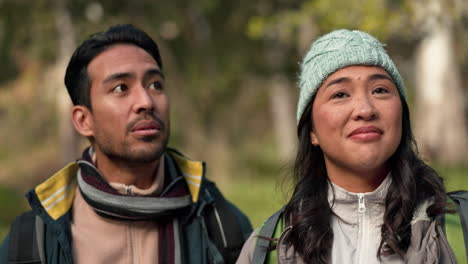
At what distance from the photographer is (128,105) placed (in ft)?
12.4

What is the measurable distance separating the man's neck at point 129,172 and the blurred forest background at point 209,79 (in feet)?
21.5

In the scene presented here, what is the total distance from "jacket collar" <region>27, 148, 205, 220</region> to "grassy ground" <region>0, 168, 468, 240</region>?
21.9ft

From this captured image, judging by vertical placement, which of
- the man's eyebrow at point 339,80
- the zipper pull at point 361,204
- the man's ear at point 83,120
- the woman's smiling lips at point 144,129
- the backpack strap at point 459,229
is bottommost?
the backpack strap at point 459,229

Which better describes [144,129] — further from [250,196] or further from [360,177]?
[250,196]

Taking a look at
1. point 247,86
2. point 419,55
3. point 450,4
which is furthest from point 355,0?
point 419,55

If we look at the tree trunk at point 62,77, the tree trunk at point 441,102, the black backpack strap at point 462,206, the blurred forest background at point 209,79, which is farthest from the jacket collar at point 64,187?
the tree trunk at point 441,102

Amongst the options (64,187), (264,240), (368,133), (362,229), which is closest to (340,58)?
(368,133)

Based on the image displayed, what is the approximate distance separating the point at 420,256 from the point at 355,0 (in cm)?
662

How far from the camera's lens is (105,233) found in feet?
12.0

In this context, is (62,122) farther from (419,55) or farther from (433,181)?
(433,181)

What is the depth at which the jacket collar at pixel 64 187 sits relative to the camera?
145 inches

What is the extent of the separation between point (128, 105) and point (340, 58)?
1286mm

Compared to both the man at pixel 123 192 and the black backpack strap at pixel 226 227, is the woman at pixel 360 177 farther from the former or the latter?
the man at pixel 123 192

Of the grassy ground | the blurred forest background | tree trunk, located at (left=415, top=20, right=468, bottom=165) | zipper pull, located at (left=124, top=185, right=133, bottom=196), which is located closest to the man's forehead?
zipper pull, located at (left=124, top=185, right=133, bottom=196)
